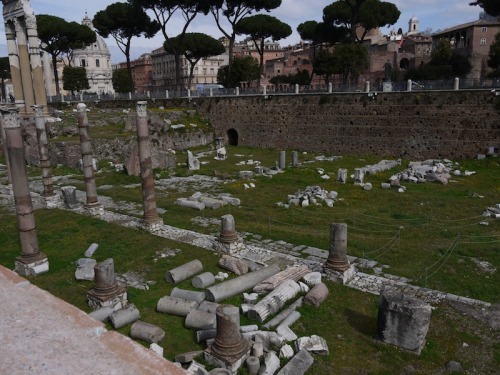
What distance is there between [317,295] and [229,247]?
3.18 meters

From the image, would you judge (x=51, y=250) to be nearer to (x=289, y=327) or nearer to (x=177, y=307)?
(x=177, y=307)

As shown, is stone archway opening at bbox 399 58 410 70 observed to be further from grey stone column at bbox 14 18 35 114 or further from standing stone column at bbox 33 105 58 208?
standing stone column at bbox 33 105 58 208

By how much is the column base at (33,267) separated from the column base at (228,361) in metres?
5.27

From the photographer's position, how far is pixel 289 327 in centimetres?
745

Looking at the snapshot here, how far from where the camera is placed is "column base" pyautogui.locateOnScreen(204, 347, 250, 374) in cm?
627

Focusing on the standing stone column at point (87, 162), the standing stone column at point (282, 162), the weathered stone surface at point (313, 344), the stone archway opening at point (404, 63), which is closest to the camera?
the weathered stone surface at point (313, 344)

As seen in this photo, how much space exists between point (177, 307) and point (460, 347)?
493 cm

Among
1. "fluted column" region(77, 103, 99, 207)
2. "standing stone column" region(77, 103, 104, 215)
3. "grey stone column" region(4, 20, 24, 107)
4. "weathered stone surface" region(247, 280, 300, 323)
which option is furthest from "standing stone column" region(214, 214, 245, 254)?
"grey stone column" region(4, 20, 24, 107)

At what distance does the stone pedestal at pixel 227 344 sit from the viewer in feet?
20.7

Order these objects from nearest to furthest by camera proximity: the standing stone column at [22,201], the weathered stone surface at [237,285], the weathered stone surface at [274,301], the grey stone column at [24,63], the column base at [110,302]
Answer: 1. the weathered stone surface at [274,301]
2. the column base at [110,302]
3. the weathered stone surface at [237,285]
4. the standing stone column at [22,201]
5. the grey stone column at [24,63]

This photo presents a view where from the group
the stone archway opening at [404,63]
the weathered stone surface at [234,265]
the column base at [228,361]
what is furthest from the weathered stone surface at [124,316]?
the stone archway opening at [404,63]

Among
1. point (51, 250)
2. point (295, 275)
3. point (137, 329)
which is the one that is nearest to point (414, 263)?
point (295, 275)

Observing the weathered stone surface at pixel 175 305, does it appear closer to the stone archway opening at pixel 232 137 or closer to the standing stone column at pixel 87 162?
the standing stone column at pixel 87 162

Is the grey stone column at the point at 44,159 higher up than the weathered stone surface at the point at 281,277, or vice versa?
the grey stone column at the point at 44,159
